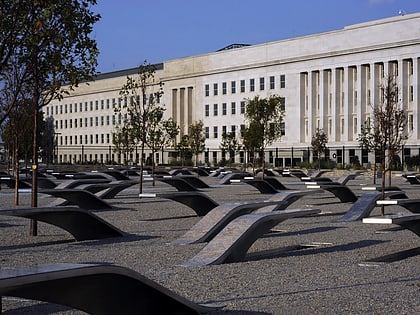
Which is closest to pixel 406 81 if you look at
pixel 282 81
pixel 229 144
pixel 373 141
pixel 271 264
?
pixel 282 81

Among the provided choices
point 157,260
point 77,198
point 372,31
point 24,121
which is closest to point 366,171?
point 372,31

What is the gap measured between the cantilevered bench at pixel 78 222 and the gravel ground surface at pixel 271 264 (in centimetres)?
38

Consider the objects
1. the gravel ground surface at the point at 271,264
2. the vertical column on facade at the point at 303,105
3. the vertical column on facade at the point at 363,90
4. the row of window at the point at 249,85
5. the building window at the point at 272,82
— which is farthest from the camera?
the building window at the point at 272,82

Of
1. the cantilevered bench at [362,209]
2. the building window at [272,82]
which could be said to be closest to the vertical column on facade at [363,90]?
the building window at [272,82]

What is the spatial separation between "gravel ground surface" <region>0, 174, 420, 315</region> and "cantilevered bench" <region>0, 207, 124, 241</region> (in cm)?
38

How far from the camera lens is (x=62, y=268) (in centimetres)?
570

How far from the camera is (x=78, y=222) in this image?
14.3 m

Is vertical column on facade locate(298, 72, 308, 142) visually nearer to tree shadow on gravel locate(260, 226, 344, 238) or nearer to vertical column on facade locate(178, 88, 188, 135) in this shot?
vertical column on facade locate(178, 88, 188, 135)

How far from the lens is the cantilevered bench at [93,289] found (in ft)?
17.6

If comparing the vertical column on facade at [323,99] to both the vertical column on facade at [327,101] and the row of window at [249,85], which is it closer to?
the vertical column on facade at [327,101]

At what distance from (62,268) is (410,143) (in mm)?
61465

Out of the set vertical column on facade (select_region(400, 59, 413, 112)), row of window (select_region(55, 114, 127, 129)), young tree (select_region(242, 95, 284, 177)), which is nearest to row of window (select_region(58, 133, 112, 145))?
row of window (select_region(55, 114, 127, 129))

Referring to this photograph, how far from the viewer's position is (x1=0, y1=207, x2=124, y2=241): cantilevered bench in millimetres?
13484

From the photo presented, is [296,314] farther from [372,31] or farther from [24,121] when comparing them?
[372,31]
